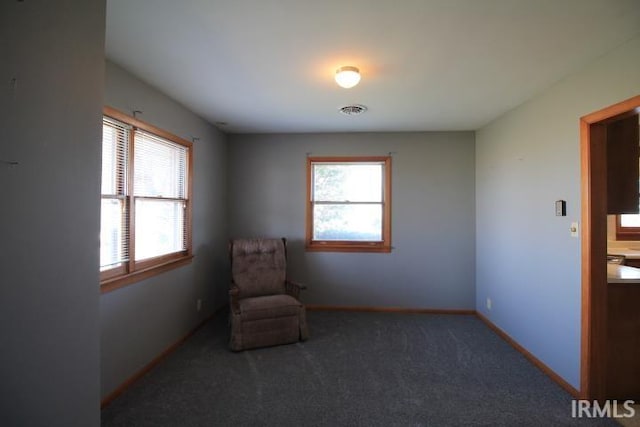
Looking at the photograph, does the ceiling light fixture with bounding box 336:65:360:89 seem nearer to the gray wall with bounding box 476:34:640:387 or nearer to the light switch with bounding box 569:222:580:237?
the gray wall with bounding box 476:34:640:387

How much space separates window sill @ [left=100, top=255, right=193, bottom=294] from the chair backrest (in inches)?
22.5

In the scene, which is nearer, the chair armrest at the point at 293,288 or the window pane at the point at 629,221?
the chair armrest at the point at 293,288

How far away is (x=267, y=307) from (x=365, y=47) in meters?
2.57

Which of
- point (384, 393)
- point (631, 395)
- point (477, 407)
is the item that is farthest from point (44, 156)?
point (631, 395)

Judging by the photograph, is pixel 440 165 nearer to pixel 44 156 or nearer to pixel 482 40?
pixel 482 40

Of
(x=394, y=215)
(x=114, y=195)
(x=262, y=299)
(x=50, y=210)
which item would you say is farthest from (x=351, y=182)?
(x=50, y=210)

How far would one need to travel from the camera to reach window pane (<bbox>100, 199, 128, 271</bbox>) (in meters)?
2.29

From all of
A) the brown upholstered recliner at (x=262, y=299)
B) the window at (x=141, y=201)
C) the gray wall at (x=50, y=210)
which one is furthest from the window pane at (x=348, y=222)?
the gray wall at (x=50, y=210)

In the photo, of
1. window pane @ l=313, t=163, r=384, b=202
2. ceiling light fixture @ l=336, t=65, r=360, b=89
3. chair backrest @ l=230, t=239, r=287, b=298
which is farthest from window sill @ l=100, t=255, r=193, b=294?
ceiling light fixture @ l=336, t=65, r=360, b=89

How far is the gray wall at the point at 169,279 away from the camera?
235 centimetres

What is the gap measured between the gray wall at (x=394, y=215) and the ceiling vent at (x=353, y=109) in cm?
99

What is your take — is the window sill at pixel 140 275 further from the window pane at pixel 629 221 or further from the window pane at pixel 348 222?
the window pane at pixel 629 221

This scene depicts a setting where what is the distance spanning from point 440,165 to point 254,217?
9.10 ft

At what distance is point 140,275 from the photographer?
2.65 metres
